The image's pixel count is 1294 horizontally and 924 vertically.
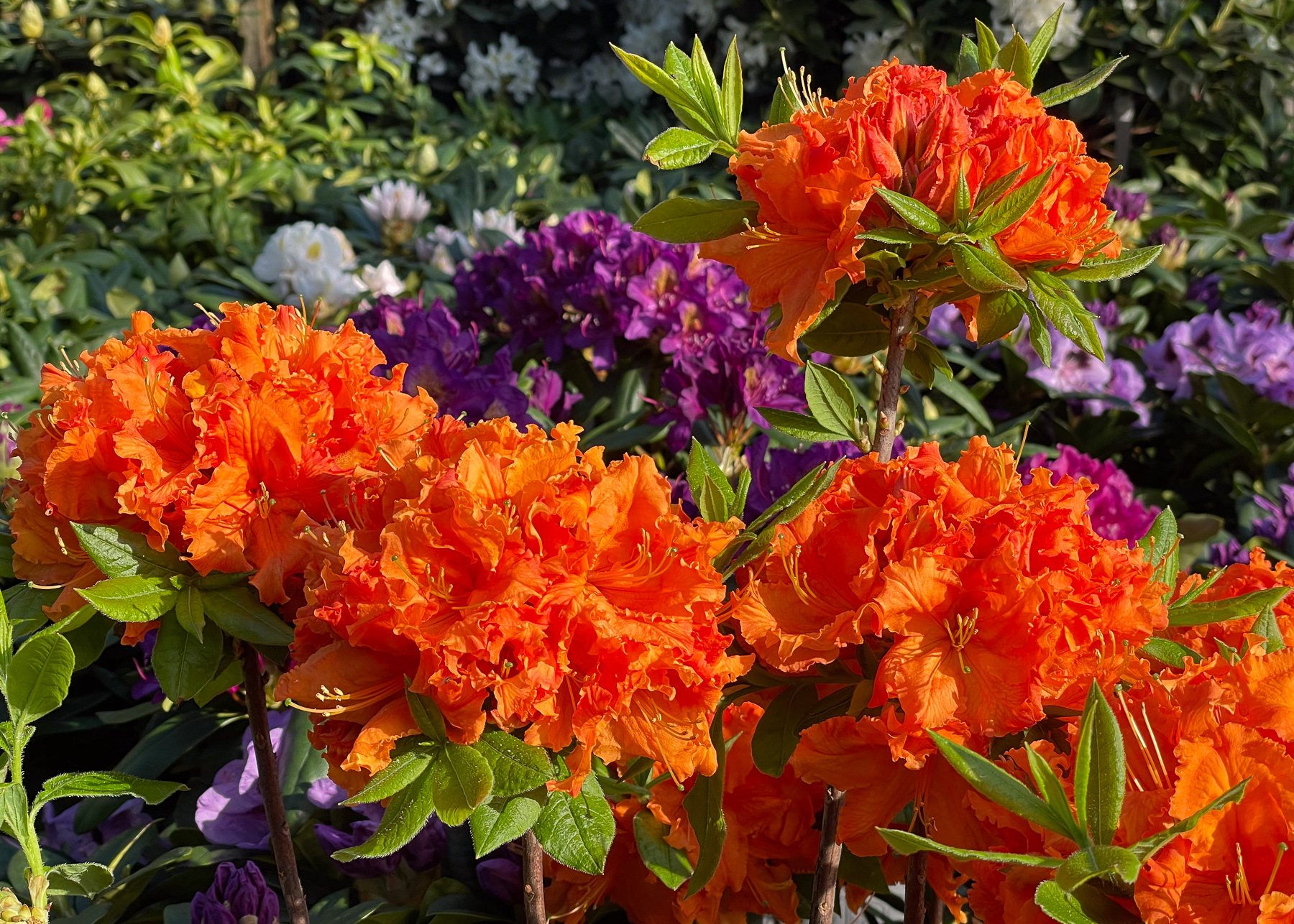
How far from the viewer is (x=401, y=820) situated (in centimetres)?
61

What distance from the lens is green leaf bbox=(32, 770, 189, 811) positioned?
653mm

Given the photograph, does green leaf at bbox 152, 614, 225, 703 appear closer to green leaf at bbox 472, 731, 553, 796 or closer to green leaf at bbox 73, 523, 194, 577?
green leaf at bbox 73, 523, 194, 577

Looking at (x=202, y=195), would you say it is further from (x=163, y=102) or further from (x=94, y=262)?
(x=163, y=102)

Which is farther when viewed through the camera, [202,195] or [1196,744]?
[202,195]

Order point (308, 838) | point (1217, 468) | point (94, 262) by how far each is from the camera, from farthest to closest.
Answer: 1. point (94, 262)
2. point (1217, 468)
3. point (308, 838)

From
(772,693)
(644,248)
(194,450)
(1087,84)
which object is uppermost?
(1087,84)

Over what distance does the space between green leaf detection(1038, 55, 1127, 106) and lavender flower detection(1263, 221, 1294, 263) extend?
82.7 inches

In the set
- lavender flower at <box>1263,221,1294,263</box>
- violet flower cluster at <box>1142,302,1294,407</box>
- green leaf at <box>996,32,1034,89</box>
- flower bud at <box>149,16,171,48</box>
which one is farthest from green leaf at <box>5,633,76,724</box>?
flower bud at <box>149,16,171,48</box>

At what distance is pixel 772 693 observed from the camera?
0.80 m

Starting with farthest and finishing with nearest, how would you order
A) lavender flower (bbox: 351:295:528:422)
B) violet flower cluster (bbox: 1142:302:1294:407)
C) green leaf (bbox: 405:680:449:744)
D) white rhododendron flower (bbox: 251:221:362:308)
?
white rhododendron flower (bbox: 251:221:362:308) < violet flower cluster (bbox: 1142:302:1294:407) < lavender flower (bbox: 351:295:528:422) < green leaf (bbox: 405:680:449:744)

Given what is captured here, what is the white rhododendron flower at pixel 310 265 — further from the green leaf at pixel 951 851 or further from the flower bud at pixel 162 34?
the flower bud at pixel 162 34

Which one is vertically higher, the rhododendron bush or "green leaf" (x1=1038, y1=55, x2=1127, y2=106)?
"green leaf" (x1=1038, y1=55, x2=1127, y2=106)

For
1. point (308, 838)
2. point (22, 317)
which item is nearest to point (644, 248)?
point (308, 838)

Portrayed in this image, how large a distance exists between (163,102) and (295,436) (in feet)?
13.1
